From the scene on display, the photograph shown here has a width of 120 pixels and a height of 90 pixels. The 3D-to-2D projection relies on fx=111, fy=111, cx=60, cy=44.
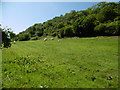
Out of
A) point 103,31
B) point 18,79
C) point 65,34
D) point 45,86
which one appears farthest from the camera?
point 65,34

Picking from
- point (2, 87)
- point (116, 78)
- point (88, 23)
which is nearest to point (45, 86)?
point (2, 87)

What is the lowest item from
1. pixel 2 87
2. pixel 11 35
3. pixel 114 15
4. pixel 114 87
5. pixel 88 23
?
pixel 114 87

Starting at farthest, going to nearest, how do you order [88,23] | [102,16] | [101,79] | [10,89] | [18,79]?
1. [102,16]
2. [88,23]
3. [101,79]
4. [18,79]
5. [10,89]

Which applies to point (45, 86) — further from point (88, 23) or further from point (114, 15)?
point (114, 15)

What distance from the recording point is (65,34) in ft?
269

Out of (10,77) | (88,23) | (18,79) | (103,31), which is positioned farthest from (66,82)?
(88,23)

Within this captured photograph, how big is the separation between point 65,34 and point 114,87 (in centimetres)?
7324

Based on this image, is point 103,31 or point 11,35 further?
point 103,31

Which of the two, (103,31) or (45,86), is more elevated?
(103,31)

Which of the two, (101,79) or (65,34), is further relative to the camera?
(65,34)

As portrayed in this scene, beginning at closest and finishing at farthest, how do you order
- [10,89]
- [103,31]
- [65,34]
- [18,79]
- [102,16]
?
[10,89] < [18,79] < [103,31] < [102,16] < [65,34]

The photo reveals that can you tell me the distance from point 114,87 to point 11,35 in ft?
34.4

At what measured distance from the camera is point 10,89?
8.77m

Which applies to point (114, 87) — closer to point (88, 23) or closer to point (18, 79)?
point (18, 79)
